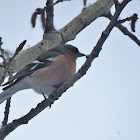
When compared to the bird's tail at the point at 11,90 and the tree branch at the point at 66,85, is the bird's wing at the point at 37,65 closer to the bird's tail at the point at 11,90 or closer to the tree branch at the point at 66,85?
the bird's tail at the point at 11,90

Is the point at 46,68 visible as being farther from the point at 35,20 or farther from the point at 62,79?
the point at 35,20

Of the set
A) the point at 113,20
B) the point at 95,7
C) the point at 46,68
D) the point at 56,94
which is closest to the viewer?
the point at 113,20

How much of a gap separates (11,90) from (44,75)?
1.36 feet

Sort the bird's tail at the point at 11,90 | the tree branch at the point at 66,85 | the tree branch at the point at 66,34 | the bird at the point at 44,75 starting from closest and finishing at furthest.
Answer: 1. the tree branch at the point at 66,85
2. the bird's tail at the point at 11,90
3. the bird at the point at 44,75
4. the tree branch at the point at 66,34

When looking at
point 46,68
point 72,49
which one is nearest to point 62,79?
point 46,68

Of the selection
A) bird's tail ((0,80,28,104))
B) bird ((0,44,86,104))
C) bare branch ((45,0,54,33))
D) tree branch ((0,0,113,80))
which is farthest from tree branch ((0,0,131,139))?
bare branch ((45,0,54,33))

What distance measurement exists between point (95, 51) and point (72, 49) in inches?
91.0

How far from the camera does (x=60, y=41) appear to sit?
4371mm

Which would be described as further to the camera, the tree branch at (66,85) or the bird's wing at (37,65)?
the bird's wing at (37,65)

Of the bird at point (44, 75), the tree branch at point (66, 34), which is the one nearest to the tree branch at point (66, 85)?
the bird at point (44, 75)

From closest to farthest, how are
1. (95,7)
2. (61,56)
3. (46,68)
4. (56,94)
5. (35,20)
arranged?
(56,94), (35,20), (46,68), (61,56), (95,7)

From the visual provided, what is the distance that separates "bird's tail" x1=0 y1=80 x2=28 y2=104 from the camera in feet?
11.6

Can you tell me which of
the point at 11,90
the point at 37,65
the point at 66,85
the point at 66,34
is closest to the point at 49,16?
the point at 66,34

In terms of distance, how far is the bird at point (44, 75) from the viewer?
12.6 ft
